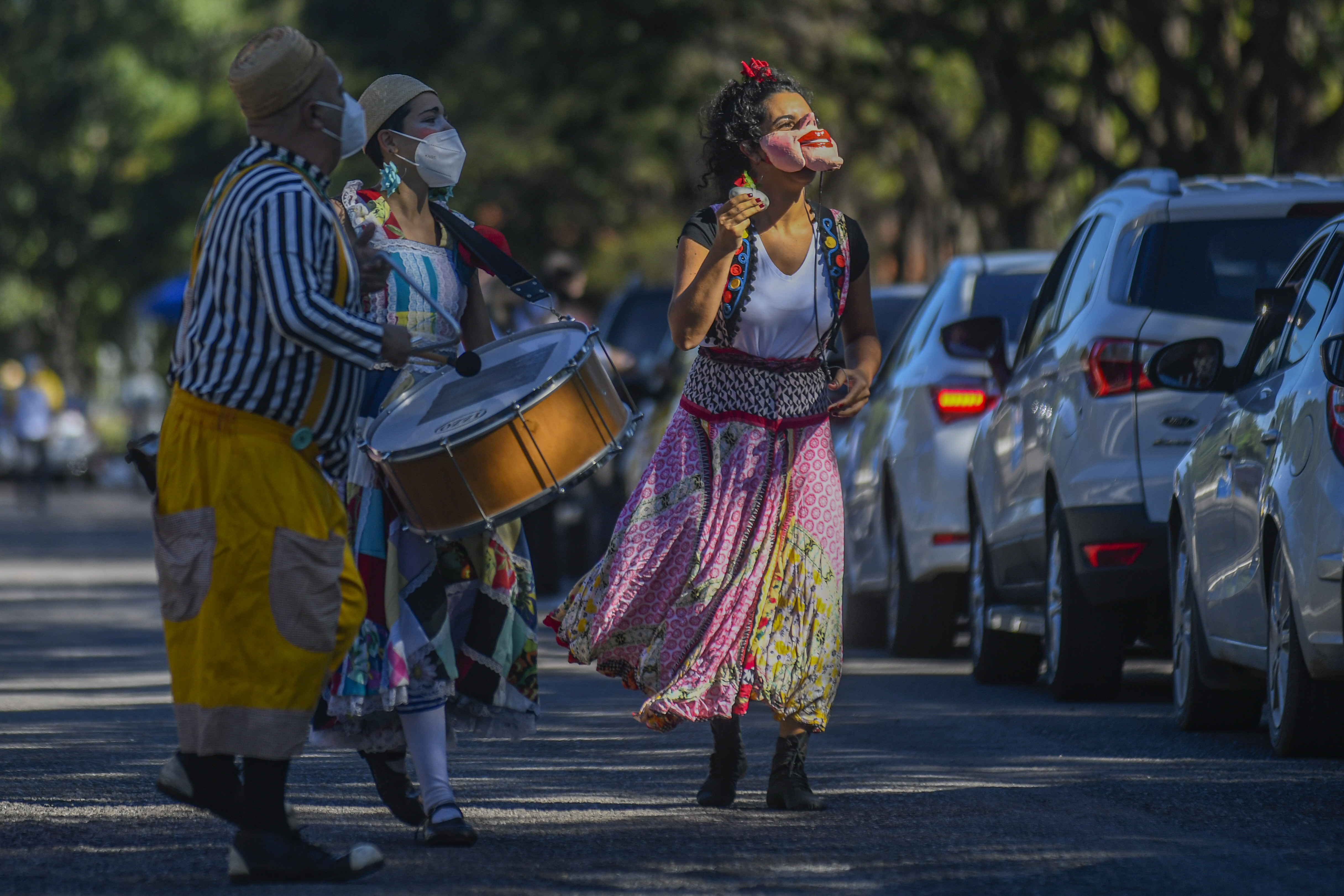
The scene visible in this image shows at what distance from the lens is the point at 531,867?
5.69 m

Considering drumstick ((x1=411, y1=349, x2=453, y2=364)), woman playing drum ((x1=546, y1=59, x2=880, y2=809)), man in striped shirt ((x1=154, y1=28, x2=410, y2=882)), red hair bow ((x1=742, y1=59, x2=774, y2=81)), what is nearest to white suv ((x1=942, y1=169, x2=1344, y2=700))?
woman playing drum ((x1=546, y1=59, x2=880, y2=809))

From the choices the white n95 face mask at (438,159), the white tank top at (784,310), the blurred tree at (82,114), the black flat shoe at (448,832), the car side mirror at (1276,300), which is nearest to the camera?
the black flat shoe at (448,832)

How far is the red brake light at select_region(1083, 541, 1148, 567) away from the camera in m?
9.05

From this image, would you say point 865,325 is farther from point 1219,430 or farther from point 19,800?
point 19,800

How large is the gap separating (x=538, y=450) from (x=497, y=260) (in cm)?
65

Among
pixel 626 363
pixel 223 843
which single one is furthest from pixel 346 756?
pixel 626 363

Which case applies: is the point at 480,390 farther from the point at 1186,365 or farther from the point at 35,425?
the point at 35,425

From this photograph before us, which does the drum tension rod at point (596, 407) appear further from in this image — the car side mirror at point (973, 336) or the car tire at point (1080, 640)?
the car side mirror at point (973, 336)

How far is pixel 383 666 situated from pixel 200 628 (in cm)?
75

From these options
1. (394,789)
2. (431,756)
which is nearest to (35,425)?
(394,789)

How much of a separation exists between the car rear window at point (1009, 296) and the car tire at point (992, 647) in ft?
4.91

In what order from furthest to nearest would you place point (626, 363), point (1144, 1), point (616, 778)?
point (1144, 1) < point (626, 363) < point (616, 778)

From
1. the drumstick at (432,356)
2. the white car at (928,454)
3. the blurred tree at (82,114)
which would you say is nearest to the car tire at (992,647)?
the white car at (928,454)

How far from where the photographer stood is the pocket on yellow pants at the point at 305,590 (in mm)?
5340
